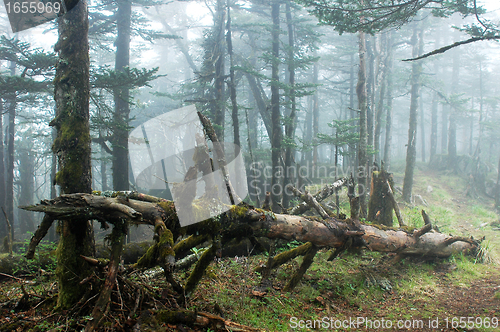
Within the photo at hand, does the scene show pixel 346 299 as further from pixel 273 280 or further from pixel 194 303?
pixel 194 303

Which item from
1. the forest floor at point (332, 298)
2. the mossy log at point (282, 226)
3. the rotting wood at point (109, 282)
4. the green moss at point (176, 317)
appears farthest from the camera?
the forest floor at point (332, 298)

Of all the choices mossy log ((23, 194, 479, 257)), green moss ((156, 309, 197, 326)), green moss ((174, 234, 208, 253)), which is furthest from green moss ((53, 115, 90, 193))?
green moss ((156, 309, 197, 326))

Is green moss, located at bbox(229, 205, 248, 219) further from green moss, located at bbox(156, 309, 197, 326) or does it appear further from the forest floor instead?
green moss, located at bbox(156, 309, 197, 326)

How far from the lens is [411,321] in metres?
4.71

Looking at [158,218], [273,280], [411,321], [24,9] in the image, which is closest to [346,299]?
[411,321]

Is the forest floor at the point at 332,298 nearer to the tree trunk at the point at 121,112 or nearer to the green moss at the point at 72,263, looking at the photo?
the green moss at the point at 72,263

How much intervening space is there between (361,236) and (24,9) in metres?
10.5

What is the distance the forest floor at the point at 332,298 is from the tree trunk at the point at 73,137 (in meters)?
0.58

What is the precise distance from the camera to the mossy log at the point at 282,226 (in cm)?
322

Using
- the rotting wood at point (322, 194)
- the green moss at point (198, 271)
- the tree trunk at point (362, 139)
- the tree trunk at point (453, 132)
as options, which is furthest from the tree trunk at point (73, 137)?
the tree trunk at point (453, 132)

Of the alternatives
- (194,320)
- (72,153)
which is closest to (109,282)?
(194,320)

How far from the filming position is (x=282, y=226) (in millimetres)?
5035

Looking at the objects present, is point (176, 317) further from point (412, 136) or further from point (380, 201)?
point (412, 136)

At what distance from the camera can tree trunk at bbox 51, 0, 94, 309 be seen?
3.93 meters
